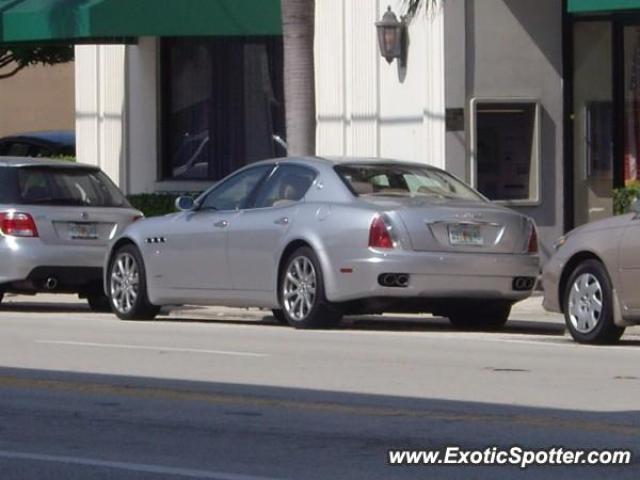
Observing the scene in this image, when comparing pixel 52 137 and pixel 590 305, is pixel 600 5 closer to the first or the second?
pixel 590 305

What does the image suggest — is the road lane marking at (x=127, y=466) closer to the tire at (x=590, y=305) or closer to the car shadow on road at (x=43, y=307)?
the tire at (x=590, y=305)

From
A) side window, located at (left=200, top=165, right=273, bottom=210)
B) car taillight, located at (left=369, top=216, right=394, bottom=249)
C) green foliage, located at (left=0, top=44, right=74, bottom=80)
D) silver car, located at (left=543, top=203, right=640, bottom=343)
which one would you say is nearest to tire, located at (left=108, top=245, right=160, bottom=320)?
side window, located at (left=200, top=165, right=273, bottom=210)

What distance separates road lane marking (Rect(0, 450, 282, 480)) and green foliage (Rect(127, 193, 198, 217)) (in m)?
15.5

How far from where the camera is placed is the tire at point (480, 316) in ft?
52.5

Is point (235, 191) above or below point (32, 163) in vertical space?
below

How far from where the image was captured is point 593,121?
2178 cm

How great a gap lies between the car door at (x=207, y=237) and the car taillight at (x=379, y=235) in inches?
71.2

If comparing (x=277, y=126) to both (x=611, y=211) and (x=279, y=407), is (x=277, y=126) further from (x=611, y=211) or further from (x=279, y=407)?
(x=279, y=407)

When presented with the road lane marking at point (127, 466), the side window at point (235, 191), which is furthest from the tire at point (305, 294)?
the road lane marking at point (127, 466)

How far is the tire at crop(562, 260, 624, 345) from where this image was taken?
13.9m

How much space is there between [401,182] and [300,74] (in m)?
4.34

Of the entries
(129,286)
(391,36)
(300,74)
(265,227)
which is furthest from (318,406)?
(391,36)

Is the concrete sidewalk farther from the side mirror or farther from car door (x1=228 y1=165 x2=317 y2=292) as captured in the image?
car door (x1=228 y1=165 x2=317 y2=292)

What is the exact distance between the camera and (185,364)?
12.6 metres
